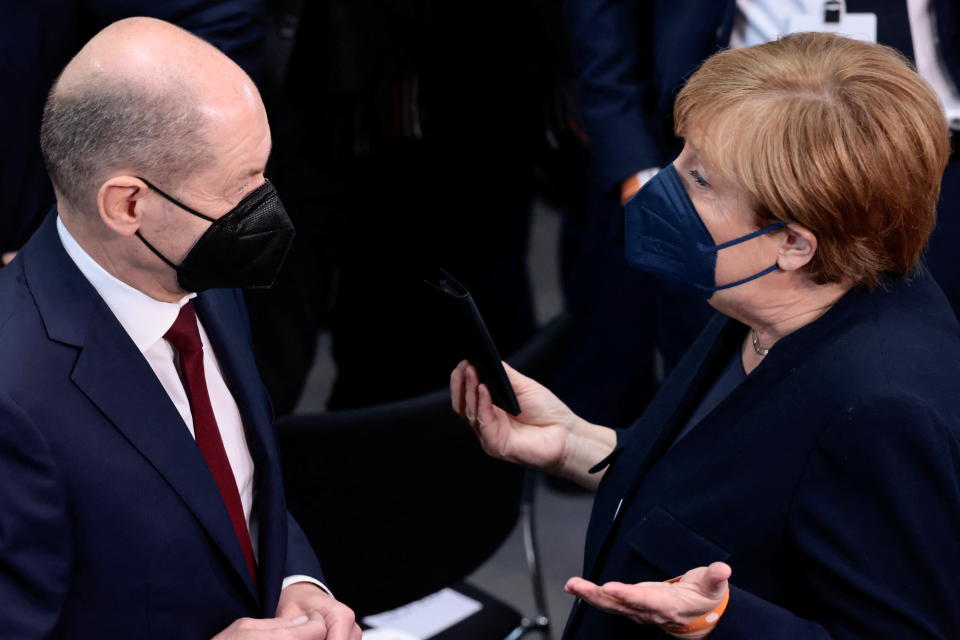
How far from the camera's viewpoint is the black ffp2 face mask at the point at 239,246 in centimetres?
176

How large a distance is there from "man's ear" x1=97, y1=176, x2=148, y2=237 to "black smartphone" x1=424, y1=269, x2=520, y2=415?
41 cm

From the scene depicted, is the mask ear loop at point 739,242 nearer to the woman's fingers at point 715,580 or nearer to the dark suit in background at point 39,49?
the woman's fingers at point 715,580

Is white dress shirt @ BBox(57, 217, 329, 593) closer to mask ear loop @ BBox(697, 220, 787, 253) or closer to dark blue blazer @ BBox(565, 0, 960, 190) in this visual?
mask ear loop @ BBox(697, 220, 787, 253)

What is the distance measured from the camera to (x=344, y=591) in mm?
2582

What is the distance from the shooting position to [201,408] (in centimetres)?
182

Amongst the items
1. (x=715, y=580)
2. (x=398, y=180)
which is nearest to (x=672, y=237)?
(x=715, y=580)

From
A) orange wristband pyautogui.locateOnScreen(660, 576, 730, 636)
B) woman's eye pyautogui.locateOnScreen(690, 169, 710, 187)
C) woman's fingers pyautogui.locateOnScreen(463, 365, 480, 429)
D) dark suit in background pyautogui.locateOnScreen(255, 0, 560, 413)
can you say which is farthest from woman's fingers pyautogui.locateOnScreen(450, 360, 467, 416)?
dark suit in background pyautogui.locateOnScreen(255, 0, 560, 413)

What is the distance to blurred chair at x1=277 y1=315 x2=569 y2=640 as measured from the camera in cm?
238

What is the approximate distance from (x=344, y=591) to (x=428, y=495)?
0.27 meters

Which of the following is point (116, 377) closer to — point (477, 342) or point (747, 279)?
point (477, 342)

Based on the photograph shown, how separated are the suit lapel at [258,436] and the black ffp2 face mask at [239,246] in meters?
0.10

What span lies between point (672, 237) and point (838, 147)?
0.37 m

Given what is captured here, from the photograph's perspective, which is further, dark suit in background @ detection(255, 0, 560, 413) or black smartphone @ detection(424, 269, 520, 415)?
dark suit in background @ detection(255, 0, 560, 413)

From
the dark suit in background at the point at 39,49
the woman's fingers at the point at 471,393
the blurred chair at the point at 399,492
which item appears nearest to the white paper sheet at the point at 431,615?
the blurred chair at the point at 399,492
